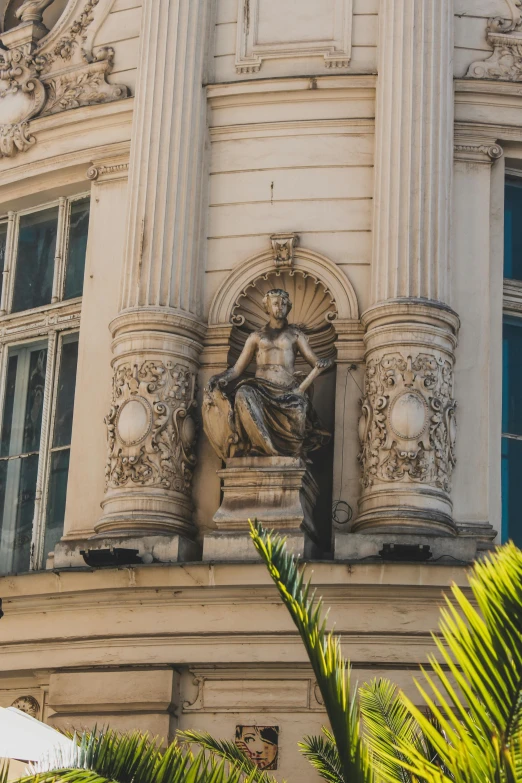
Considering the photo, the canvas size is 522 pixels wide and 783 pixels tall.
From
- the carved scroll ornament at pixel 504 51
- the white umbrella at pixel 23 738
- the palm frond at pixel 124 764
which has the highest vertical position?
the carved scroll ornament at pixel 504 51

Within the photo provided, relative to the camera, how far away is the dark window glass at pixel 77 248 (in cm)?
2009

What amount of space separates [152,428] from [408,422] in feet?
8.73

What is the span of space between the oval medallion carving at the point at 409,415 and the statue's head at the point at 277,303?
1.52 m

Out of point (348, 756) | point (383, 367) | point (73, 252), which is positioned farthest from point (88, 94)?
point (348, 756)

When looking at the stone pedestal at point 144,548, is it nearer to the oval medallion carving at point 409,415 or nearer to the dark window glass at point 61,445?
the dark window glass at point 61,445

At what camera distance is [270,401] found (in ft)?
54.9

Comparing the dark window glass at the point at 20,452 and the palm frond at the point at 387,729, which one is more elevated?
the dark window glass at the point at 20,452

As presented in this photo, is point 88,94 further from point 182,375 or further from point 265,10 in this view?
point 182,375

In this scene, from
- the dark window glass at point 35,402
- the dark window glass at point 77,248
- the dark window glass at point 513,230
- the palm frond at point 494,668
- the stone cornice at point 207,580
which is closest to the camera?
the palm frond at point 494,668

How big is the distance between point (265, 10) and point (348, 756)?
12244 mm

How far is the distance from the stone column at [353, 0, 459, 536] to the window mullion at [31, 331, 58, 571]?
4.22 metres

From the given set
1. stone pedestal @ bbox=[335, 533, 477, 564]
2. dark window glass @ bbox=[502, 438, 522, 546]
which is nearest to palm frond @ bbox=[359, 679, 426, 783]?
stone pedestal @ bbox=[335, 533, 477, 564]

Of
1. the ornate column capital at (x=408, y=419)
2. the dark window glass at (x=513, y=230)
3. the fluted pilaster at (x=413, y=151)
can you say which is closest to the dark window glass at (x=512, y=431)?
the dark window glass at (x=513, y=230)

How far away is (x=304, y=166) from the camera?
18.4m
